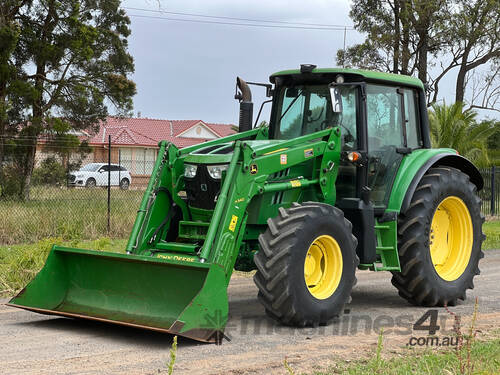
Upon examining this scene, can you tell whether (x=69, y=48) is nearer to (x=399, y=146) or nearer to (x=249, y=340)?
(x=399, y=146)

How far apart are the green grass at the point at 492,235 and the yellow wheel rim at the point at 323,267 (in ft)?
31.3

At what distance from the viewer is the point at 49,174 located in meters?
15.8

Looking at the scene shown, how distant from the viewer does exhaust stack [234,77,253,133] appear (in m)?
9.07

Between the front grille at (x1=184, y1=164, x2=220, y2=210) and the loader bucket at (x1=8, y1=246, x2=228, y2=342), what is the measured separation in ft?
2.19

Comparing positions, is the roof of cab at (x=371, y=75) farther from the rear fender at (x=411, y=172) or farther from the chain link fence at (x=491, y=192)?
the chain link fence at (x=491, y=192)

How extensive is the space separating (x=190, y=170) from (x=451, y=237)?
3.50 meters

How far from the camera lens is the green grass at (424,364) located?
19.0 ft

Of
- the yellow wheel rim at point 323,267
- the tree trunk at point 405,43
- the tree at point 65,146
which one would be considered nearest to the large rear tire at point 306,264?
the yellow wheel rim at point 323,267

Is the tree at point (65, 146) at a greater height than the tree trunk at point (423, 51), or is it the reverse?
the tree trunk at point (423, 51)

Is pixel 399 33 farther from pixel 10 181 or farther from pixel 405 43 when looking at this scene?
pixel 10 181

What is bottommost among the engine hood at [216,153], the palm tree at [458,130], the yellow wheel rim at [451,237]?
the yellow wheel rim at [451,237]

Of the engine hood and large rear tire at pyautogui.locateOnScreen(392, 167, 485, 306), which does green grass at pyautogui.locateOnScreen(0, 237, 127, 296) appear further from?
large rear tire at pyautogui.locateOnScreen(392, 167, 485, 306)

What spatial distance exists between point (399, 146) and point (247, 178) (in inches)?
98.0

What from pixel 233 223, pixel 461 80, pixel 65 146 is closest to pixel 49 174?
pixel 65 146
